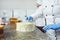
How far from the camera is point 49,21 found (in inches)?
52.8

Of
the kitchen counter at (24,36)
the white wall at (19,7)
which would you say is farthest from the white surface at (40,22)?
the white wall at (19,7)

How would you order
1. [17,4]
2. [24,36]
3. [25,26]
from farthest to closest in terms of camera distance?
1. [17,4]
2. [25,26]
3. [24,36]

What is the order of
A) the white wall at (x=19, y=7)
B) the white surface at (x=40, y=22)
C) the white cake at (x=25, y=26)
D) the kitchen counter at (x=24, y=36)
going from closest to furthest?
the kitchen counter at (x=24, y=36)
the white cake at (x=25, y=26)
the white surface at (x=40, y=22)
the white wall at (x=19, y=7)

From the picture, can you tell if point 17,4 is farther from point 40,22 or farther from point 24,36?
point 24,36

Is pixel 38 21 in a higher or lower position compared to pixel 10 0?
lower

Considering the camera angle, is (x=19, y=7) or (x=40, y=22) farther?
(x=19, y=7)

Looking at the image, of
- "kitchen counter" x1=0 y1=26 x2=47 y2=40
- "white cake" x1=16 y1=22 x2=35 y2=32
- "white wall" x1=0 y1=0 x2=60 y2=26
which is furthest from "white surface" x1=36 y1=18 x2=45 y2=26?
"white wall" x1=0 y1=0 x2=60 y2=26

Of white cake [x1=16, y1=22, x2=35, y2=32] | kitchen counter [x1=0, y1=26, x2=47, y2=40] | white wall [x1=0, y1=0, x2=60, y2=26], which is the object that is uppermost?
white wall [x1=0, y1=0, x2=60, y2=26]

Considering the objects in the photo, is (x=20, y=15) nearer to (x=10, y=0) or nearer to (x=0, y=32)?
(x=10, y=0)

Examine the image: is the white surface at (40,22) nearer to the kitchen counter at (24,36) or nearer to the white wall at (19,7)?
the kitchen counter at (24,36)

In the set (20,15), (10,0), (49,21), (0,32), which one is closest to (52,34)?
(49,21)

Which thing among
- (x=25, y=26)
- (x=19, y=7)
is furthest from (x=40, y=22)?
(x=19, y=7)

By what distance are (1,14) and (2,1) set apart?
32cm

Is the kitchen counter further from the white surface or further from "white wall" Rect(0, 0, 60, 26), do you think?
"white wall" Rect(0, 0, 60, 26)
